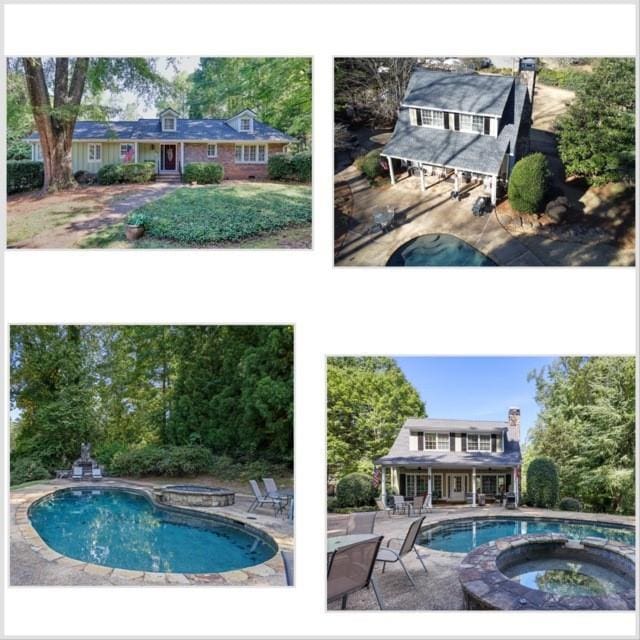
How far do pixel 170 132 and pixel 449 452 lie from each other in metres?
6.37

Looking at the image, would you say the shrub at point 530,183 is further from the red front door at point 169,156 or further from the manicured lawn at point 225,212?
the red front door at point 169,156

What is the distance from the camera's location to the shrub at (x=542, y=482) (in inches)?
460

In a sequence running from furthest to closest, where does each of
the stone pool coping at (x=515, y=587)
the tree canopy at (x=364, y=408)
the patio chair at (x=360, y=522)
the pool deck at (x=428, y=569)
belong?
the tree canopy at (x=364, y=408), the patio chair at (x=360, y=522), the pool deck at (x=428, y=569), the stone pool coping at (x=515, y=587)

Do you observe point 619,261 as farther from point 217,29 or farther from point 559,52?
point 217,29

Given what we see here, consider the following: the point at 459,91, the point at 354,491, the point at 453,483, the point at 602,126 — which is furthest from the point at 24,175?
the point at 602,126

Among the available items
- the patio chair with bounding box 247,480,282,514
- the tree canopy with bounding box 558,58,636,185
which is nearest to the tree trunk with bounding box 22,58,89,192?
the patio chair with bounding box 247,480,282,514

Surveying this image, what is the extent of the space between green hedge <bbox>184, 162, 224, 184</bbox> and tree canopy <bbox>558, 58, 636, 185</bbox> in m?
5.16

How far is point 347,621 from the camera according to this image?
11531 millimetres

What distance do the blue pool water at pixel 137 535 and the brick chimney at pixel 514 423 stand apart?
3768 millimetres

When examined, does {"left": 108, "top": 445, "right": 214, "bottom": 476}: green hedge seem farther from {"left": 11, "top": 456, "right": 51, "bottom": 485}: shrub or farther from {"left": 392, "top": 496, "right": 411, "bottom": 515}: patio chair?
{"left": 392, "top": 496, "right": 411, "bottom": 515}: patio chair

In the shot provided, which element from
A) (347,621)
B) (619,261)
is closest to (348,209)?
(619,261)

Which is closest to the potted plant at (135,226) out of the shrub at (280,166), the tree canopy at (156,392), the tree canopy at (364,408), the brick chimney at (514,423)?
the tree canopy at (156,392)

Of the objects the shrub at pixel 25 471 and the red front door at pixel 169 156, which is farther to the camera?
the red front door at pixel 169 156

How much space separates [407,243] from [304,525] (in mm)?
4353
